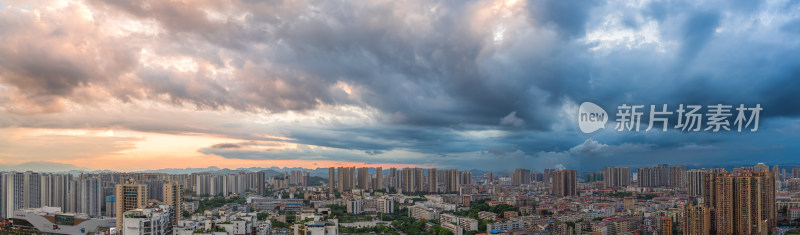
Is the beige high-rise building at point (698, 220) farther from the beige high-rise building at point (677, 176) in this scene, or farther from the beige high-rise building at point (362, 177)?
the beige high-rise building at point (362, 177)

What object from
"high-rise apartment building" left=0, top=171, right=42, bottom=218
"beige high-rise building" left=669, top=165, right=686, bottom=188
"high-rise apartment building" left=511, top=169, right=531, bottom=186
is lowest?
"high-rise apartment building" left=511, top=169, right=531, bottom=186

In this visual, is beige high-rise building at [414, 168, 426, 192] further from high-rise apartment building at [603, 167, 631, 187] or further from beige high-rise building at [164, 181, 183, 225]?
beige high-rise building at [164, 181, 183, 225]

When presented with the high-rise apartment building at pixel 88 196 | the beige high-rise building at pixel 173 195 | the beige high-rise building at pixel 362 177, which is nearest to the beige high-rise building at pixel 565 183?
the beige high-rise building at pixel 362 177

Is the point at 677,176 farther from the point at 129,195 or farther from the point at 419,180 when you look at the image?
the point at 129,195

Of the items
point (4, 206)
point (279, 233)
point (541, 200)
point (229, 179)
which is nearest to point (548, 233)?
point (279, 233)

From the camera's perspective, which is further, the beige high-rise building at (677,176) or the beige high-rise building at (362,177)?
the beige high-rise building at (362,177)

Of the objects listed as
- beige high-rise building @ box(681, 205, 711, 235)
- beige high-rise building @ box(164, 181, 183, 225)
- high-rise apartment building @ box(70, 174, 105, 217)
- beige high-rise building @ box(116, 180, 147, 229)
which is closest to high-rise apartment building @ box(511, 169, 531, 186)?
beige high-rise building @ box(681, 205, 711, 235)

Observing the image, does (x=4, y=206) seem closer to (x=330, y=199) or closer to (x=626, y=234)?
(x=330, y=199)
